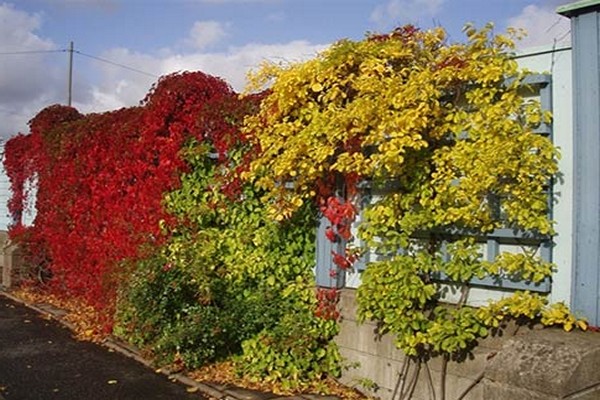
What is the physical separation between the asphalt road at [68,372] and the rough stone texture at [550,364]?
8.92 ft

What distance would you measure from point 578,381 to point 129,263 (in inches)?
191

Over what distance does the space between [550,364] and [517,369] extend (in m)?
0.18

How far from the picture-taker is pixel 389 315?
4.43 meters

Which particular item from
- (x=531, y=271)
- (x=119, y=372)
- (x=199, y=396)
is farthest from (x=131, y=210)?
(x=531, y=271)

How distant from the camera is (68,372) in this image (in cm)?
571

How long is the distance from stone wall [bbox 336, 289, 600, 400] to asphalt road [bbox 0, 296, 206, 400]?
173 cm

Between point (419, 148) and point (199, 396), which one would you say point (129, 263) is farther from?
point (419, 148)

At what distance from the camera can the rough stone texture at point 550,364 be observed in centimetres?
312

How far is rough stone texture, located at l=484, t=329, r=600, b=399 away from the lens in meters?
3.12

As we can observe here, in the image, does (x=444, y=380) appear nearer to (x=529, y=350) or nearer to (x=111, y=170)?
(x=529, y=350)


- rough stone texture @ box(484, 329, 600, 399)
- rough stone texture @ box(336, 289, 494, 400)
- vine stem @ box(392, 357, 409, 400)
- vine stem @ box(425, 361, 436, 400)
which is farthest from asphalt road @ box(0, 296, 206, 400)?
rough stone texture @ box(484, 329, 600, 399)

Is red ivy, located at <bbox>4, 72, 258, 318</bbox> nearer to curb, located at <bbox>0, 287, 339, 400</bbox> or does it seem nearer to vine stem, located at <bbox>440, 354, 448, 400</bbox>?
curb, located at <bbox>0, 287, 339, 400</bbox>

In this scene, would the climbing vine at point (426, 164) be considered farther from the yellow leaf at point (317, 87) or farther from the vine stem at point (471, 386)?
the vine stem at point (471, 386)

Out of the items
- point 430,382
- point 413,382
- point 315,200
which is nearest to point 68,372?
point 315,200
